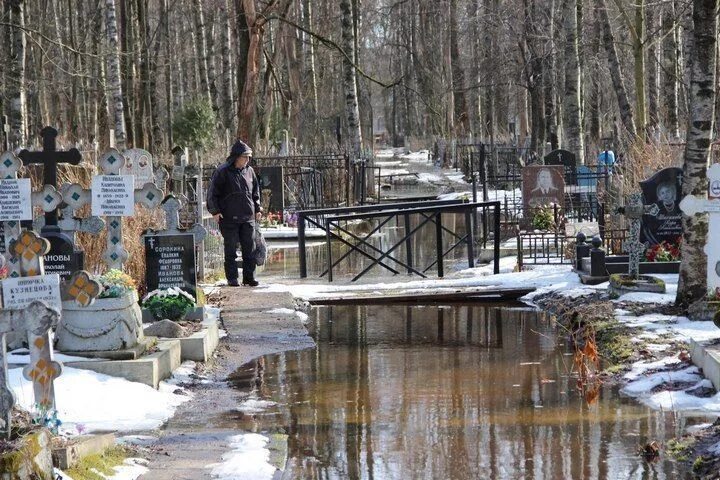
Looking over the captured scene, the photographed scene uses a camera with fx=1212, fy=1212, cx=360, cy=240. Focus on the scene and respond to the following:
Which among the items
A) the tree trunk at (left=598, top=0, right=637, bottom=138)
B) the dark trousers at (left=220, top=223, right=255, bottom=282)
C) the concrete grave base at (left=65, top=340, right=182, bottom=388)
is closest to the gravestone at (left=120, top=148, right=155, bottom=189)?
the dark trousers at (left=220, top=223, right=255, bottom=282)

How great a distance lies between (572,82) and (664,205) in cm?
1474

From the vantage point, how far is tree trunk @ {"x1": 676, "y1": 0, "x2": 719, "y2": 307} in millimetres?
12188

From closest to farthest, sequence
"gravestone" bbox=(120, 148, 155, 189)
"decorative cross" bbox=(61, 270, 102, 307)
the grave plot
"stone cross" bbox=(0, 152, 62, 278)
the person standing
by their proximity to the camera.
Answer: "decorative cross" bbox=(61, 270, 102, 307) < "stone cross" bbox=(0, 152, 62, 278) < the grave plot < the person standing < "gravestone" bbox=(120, 148, 155, 189)

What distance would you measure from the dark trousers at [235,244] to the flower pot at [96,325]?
597 cm

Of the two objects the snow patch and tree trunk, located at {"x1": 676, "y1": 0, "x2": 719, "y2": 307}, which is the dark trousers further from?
the snow patch

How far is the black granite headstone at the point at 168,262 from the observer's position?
42.1 feet

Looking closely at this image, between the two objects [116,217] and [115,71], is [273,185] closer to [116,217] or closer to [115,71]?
[115,71]

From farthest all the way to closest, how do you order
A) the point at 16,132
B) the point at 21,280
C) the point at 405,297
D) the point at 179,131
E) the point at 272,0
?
the point at 179,131 < the point at 272,0 < the point at 16,132 < the point at 405,297 < the point at 21,280

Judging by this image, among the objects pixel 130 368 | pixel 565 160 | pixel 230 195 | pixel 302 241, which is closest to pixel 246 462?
pixel 130 368

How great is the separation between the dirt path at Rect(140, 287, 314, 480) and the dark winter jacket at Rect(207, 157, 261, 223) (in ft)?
3.26

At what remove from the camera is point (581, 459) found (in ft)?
25.4

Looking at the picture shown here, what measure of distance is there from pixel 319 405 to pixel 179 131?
106 feet

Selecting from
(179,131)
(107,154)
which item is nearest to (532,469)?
(107,154)

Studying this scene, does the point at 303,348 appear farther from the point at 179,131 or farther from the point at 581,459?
the point at 179,131
